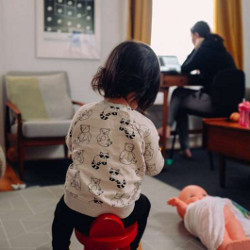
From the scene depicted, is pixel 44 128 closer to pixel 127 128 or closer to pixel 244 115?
pixel 244 115

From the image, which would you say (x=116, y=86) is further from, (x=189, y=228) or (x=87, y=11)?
(x=87, y=11)

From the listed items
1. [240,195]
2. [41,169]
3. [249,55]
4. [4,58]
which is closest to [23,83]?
[4,58]

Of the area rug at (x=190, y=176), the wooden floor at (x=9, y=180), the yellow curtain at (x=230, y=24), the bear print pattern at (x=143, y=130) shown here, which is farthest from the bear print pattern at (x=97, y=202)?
the yellow curtain at (x=230, y=24)

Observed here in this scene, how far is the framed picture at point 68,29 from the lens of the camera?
130 inches

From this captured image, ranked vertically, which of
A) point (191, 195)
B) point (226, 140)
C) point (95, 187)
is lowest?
point (191, 195)

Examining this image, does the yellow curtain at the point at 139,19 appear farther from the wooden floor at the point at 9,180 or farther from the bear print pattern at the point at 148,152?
the bear print pattern at the point at 148,152

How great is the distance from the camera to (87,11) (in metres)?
3.44

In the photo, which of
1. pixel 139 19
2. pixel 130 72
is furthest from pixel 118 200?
pixel 139 19

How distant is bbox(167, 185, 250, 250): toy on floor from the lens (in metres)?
1.49

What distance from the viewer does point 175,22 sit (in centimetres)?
400

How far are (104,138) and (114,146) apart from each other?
0.12ft

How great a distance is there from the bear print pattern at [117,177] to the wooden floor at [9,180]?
5.35ft

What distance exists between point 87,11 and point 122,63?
258 cm

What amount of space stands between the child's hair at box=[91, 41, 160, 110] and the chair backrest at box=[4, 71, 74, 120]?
203 cm
